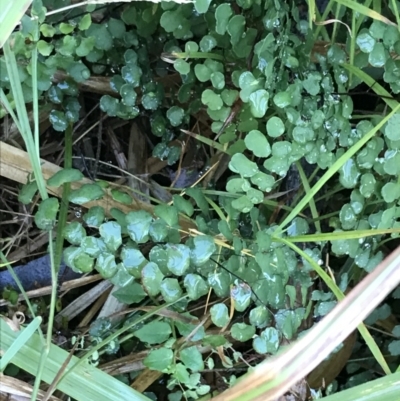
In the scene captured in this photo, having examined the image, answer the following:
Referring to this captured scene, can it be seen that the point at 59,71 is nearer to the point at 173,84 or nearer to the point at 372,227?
the point at 173,84

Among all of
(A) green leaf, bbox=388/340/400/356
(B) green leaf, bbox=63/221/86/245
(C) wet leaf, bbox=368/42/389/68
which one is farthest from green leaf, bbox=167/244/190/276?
(A) green leaf, bbox=388/340/400/356

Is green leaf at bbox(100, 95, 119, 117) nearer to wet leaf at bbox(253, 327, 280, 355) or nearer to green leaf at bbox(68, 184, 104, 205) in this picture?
green leaf at bbox(68, 184, 104, 205)

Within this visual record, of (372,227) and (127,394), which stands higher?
(372,227)

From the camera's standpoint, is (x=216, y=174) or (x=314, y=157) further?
(x=216, y=174)

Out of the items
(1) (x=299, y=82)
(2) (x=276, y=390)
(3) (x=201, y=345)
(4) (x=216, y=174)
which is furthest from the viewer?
(4) (x=216, y=174)

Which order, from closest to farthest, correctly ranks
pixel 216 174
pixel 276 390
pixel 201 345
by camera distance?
pixel 276 390
pixel 201 345
pixel 216 174

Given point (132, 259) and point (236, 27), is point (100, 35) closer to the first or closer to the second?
point (236, 27)

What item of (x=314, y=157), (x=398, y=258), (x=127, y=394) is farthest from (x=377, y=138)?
(x=127, y=394)
